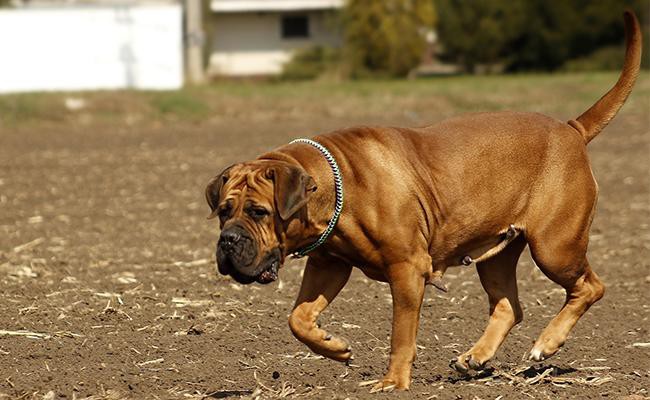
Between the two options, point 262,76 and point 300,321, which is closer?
point 300,321

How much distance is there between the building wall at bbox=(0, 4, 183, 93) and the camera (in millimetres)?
30562

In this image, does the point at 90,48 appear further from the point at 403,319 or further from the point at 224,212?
the point at 224,212

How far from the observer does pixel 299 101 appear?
2678 centimetres

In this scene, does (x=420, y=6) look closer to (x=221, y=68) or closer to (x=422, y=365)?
(x=221, y=68)

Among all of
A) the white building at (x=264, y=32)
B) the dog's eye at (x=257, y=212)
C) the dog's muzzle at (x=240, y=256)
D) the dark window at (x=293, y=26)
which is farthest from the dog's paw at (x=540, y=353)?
the dark window at (x=293, y=26)

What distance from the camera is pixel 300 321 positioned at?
6.82 m

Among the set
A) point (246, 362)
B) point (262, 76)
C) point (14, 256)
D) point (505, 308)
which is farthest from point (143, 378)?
point (262, 76)

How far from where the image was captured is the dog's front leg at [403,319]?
21.6 ft

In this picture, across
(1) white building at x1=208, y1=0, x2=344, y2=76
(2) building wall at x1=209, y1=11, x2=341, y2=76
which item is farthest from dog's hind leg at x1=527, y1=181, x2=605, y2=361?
(2) building wall at x1=209, y1=11, x2=341, y2=76

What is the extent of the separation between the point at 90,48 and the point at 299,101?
7.10 m

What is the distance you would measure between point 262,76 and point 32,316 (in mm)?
36857

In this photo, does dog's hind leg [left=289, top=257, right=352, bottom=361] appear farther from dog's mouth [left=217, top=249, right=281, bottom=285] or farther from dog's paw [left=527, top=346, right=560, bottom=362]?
dog's paw [left=527, top=346, right=560, bottom=362]

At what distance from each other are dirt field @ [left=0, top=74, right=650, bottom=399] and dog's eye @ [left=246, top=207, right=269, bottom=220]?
1.12m

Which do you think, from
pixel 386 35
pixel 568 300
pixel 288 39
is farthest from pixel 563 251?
pixel 288 39
